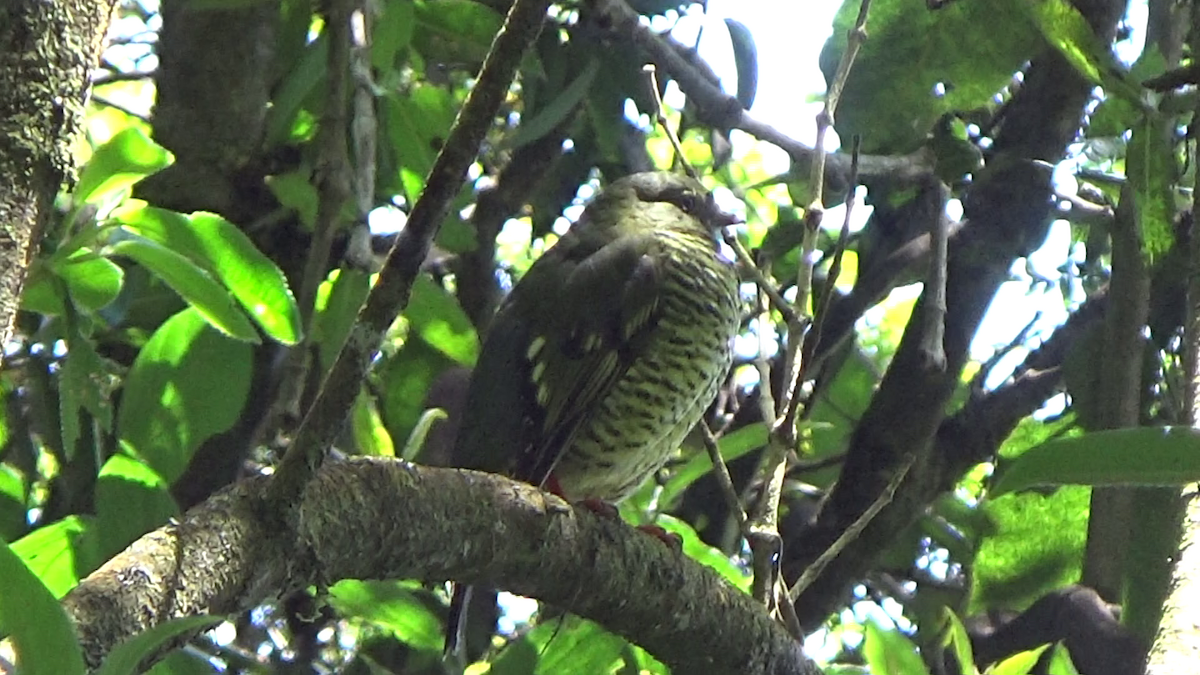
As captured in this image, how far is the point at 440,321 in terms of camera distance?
247 cm

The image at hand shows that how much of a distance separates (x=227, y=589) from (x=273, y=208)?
1.57m

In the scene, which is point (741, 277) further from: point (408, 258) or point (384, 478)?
point (408, 258)

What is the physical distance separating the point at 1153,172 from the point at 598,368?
1389 millimetres

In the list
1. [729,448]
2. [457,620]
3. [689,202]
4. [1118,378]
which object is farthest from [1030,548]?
[689,202]

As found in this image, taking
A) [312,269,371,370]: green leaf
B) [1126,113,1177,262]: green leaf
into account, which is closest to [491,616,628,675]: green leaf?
[312,269,371,370]: green leaf

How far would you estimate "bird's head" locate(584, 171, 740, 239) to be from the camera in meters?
3.21

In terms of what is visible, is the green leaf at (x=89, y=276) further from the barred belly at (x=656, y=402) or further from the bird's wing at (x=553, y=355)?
the barred belly at (x=656, y=402)

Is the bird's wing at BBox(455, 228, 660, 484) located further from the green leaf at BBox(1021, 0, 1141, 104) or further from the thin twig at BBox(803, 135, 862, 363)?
the green leaf at BBox(1021, 0, 1141, 104)

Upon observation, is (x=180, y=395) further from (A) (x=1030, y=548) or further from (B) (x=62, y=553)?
(A) (x=1030, y=548)

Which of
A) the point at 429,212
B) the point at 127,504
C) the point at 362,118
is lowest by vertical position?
the point at 127,504

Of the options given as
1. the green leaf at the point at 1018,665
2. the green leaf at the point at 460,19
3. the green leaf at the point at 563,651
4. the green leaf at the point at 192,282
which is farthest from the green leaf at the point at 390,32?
the green leaf at the point at 1018,665

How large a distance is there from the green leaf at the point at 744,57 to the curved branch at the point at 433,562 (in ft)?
3.06

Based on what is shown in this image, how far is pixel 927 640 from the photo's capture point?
2926 millimetres

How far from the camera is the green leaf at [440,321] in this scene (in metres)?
2.41
